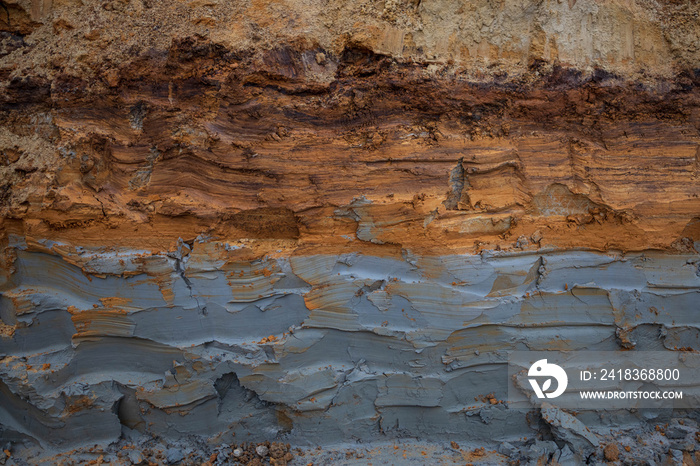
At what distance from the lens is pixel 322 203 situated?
311 centimetres

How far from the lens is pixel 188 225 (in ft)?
10.1

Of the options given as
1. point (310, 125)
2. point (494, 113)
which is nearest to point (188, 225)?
point (310, 125)

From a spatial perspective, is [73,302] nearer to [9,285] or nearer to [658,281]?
[9,285]

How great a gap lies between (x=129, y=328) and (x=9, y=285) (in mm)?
810

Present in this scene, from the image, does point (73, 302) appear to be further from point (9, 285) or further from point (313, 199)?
point (313, 199)

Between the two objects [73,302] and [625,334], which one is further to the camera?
[625,334]

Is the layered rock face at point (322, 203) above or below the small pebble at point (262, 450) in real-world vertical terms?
above

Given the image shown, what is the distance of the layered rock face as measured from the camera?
3.04 meters

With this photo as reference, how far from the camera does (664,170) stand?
3250 millimetres

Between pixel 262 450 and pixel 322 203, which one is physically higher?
pixel 322 203

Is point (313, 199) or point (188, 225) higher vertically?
point (313, 199)

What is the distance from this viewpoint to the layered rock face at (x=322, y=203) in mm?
3035

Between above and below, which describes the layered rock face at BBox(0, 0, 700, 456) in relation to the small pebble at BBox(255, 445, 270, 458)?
above

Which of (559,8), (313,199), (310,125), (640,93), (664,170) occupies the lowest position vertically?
(313,199)
